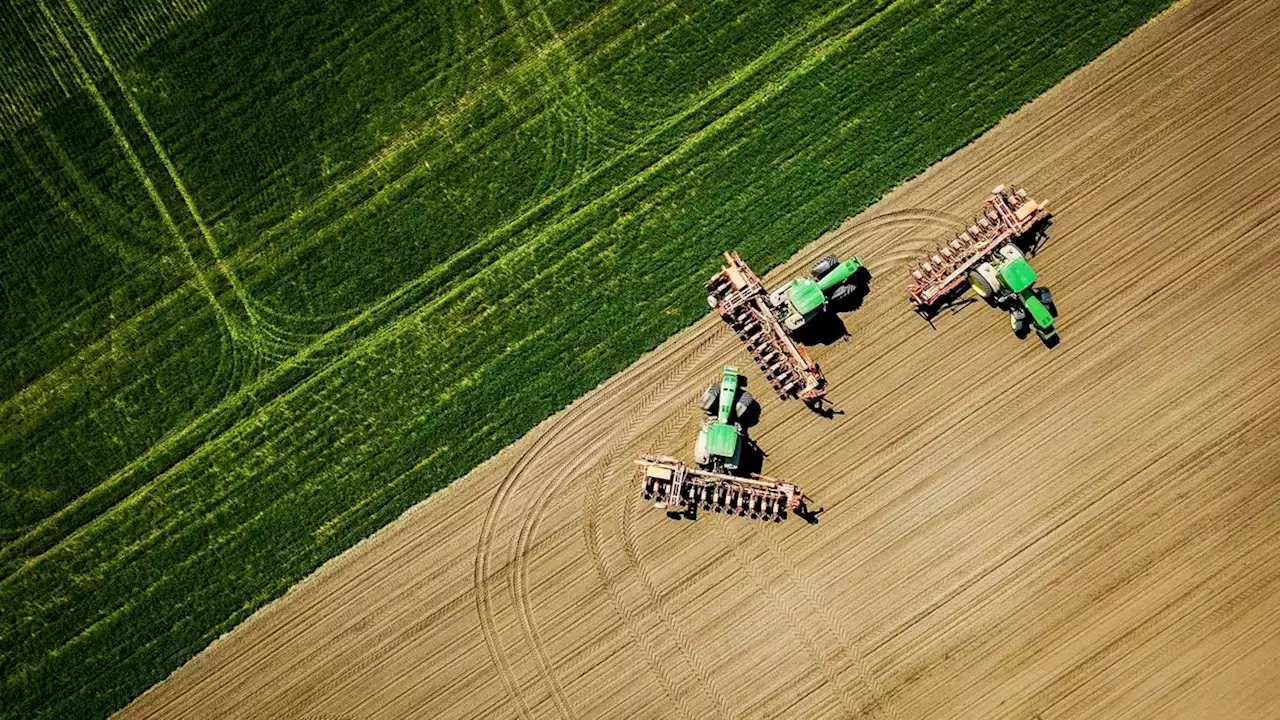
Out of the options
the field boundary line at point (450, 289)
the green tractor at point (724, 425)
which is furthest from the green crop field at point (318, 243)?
the green tractor at point (724, 425)

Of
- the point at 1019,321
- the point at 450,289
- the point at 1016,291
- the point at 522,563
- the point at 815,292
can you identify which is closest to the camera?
the point at 1016,291

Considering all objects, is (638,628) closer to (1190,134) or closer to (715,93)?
(715,93)

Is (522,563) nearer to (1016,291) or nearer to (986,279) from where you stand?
(986,279)

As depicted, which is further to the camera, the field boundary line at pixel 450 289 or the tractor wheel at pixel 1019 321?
the field boundary line at pixel 450 289

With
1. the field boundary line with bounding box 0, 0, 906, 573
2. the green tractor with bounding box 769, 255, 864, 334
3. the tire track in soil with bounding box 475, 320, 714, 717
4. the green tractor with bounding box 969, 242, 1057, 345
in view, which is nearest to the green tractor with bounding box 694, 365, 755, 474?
the green tractor with bounding box 769, 255, 864, 334

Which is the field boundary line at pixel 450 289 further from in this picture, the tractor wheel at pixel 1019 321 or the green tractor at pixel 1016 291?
the tractor wheel at pixel 1019 321

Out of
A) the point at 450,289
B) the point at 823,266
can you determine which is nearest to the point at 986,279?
the point at 823,266
